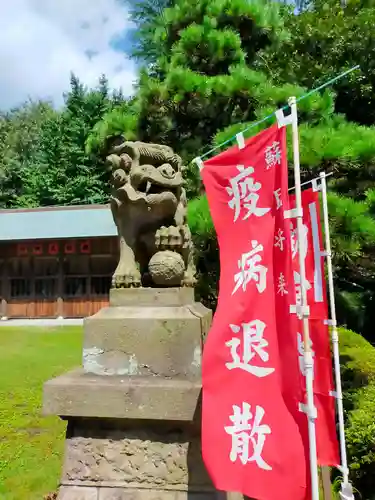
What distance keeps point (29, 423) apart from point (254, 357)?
13.4ft

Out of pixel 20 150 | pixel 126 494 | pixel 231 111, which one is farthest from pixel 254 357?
pixel 20 150

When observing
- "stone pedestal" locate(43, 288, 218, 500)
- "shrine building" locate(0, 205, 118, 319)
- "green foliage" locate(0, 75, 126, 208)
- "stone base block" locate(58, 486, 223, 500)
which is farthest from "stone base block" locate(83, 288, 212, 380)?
"green foliage" locate(0, 75, 126, 208)

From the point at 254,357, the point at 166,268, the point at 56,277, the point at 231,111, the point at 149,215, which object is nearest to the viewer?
the point at 254,357

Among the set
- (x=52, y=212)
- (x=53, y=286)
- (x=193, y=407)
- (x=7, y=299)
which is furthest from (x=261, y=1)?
(x=7, y=299)

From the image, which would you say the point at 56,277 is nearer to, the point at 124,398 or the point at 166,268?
the point at 166,268

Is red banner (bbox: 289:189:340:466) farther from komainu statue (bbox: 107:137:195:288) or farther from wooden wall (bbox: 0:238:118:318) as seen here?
Answer: wooden wall (bbox: 0:238:118:318)

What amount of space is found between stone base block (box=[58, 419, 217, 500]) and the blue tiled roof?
39.1 ft

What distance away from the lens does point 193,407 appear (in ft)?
8.50

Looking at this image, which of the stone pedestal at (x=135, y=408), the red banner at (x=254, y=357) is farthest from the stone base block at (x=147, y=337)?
the red banner at (x=254, y=357)

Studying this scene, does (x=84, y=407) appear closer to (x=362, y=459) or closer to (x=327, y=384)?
(x=327, y=384)

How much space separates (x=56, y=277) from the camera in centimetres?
1595

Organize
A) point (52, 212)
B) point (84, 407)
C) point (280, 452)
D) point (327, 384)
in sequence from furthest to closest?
point (52, 212) → point (327, 384) → point (84, 407) → point (280, 452)

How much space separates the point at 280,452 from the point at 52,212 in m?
14.2

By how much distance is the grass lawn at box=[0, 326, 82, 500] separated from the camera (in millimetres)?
3879
